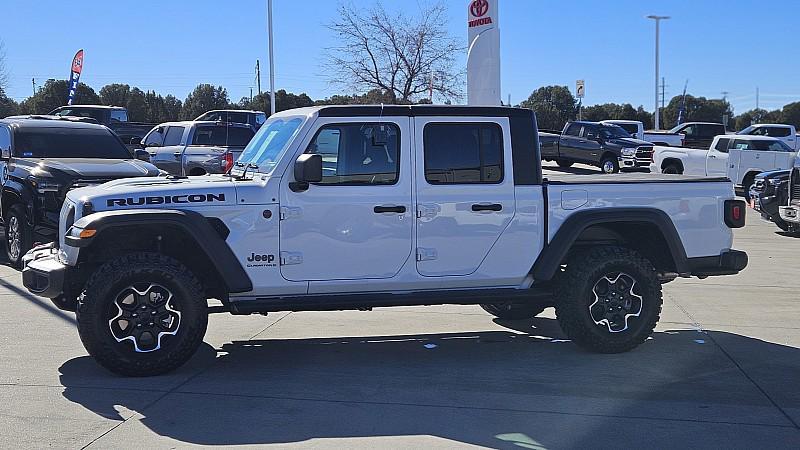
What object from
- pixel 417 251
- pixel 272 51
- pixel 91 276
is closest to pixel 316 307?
pixel 417 251

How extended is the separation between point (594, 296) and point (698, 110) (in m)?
66.8

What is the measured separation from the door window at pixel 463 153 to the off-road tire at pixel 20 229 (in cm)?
641

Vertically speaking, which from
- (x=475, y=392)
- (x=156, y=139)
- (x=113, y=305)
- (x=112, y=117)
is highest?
(x=112, y=117)

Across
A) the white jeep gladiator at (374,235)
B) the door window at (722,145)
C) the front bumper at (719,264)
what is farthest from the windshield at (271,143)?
the door window at (722,145)

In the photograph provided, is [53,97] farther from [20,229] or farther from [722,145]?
[20,229]

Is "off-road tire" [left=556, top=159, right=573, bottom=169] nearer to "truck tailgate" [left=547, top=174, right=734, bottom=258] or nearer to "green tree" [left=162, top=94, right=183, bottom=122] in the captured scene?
"truck tailgate" [left=547, top=174, right=734, bottom=258]

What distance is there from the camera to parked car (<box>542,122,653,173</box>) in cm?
2797

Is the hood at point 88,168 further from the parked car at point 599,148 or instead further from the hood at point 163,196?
the parked car at point 599,148

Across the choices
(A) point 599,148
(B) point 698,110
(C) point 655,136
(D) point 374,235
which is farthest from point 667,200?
(B) point 698,110

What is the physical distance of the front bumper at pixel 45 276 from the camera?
6.14 metres

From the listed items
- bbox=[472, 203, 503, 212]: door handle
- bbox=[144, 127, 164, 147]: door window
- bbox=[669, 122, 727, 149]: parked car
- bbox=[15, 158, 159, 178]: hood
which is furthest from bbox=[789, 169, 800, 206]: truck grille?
bbox=[669, 122, 727, 149]: parked car

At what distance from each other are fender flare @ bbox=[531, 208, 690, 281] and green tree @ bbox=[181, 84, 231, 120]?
51.5 m

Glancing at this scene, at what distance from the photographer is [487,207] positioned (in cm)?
664

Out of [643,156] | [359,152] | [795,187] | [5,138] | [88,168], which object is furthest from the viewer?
[643,156]
